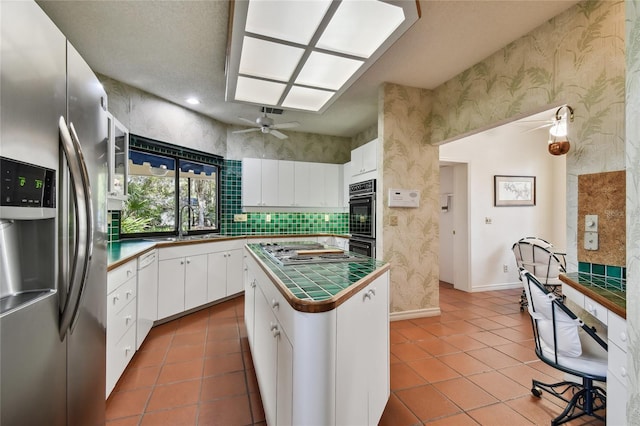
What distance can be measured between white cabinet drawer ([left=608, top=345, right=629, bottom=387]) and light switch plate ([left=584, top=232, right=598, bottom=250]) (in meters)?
0.88

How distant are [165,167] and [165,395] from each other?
2.97m

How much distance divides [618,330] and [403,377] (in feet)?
4.34

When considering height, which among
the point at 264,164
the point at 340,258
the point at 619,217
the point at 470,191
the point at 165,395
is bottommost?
the point at 165,395

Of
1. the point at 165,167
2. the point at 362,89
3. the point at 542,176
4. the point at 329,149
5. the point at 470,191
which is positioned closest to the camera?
the point at 362,89

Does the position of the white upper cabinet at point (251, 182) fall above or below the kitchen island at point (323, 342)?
above

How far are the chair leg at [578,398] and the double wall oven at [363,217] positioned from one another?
190cm

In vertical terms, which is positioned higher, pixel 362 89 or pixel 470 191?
pixel 362 89

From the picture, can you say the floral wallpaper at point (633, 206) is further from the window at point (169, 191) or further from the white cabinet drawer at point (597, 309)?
Result: the window at point (169, 191)

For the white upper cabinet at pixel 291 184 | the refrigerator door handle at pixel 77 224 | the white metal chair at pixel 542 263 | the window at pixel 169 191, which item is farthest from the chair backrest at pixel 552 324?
the window at pixel 169 191

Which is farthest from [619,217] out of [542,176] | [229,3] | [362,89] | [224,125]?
[224,125]

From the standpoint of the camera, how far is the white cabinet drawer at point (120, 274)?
1832 millimetres

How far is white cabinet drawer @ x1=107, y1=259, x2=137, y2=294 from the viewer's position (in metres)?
1.83

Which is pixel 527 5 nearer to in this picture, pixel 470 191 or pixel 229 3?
pixel 229 3

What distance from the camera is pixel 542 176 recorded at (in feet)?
16.3
